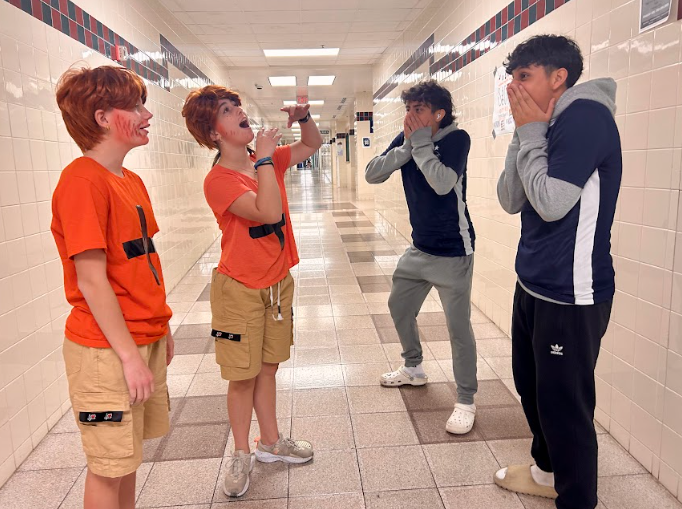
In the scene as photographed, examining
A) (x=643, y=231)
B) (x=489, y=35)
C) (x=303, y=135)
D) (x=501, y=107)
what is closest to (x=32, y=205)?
(x=303, y=135)

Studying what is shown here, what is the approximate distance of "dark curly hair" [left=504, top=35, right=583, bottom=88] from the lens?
149 cm

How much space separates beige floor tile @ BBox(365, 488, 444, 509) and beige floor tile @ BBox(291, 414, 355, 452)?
1.22 ft

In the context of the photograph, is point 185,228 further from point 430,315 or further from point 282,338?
point 282,338

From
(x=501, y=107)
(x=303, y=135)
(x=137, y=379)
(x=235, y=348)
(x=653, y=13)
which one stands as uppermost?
(x=653, y=13)

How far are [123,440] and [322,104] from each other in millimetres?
16470

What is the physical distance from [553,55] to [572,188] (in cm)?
41

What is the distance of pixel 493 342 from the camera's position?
3580 millimetres

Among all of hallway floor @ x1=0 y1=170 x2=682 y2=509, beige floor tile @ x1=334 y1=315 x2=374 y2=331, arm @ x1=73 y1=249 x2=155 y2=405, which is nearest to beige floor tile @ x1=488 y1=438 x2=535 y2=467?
hallway floor @ x1=0 y1=170 x2=682 y2=509

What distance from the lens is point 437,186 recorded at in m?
2.29

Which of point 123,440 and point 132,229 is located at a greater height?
point 132,229

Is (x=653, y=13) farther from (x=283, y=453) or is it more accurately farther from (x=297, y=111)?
(x=283, y=453)

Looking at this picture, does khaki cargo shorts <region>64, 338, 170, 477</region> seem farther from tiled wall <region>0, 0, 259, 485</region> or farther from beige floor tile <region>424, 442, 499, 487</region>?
beige floor tile <region>424, 442, 499, 487</region>

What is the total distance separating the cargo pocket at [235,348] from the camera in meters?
1.92

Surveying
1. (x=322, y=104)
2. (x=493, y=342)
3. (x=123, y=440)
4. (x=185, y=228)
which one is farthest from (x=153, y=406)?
(x=322, y=104)
